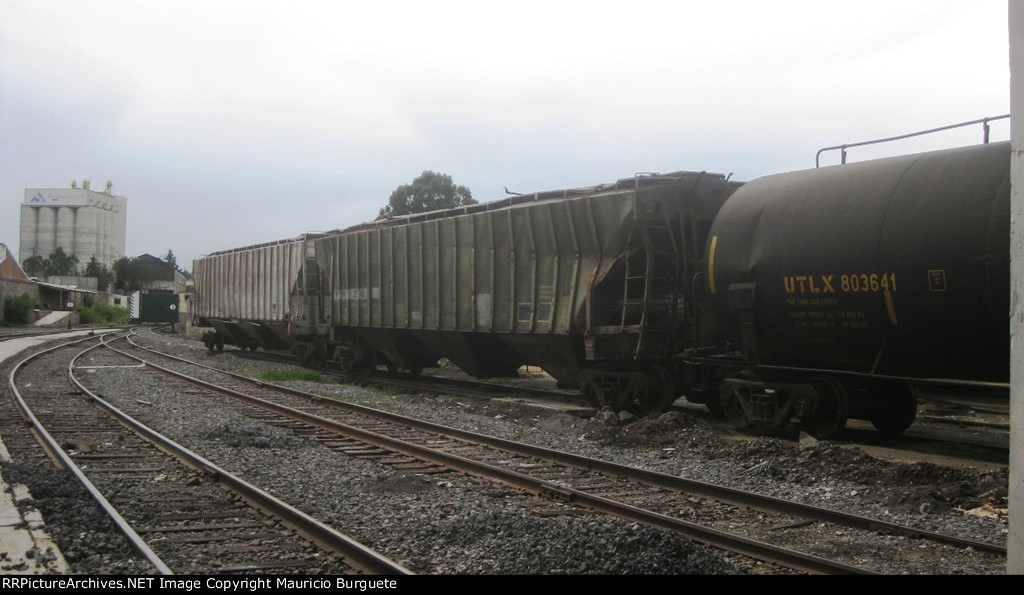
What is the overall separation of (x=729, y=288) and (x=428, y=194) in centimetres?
4497

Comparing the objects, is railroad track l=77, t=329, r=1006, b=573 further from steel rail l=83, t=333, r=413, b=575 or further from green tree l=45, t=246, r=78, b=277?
green tree l=45, t=246, r=78, b=277

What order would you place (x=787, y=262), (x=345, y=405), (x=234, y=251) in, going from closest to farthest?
(x=787, y=262) < (x=345, y=405) < (x=234, y=251)

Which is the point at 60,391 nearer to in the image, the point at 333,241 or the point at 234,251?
the point at 333,241

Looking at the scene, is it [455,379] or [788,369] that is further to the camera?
[455,379]

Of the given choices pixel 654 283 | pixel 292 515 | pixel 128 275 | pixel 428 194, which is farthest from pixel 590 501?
pixel 128 275

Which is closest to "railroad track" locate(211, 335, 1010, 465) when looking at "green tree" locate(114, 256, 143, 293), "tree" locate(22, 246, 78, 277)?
"green tree" locate(114, 256, 143, 293)

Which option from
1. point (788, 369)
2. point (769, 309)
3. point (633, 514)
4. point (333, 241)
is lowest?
point (633, 514)

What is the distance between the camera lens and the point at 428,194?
53.7 m

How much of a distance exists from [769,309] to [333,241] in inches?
524

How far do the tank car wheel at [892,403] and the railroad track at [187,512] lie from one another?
6.97 meters

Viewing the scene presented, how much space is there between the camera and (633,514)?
6453 mm

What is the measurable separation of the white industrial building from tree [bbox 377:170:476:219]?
279 feet

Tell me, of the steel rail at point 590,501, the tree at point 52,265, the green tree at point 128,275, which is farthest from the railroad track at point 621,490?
the tree at point 52,265

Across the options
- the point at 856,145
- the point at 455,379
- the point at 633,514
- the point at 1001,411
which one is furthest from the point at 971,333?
the point at 455,379
